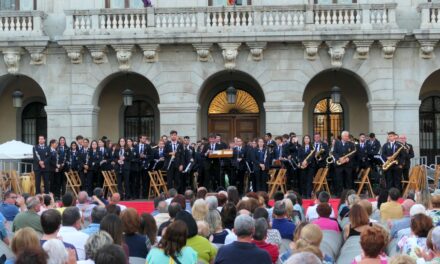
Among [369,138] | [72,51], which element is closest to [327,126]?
[369,138]

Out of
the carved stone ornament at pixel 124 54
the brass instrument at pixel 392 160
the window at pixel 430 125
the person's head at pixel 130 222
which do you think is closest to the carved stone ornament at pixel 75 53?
the carved stone ornament at pixel 124 54

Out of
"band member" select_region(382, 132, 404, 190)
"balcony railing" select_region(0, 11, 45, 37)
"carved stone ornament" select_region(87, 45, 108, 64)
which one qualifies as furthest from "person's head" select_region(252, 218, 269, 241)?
"balcony railing" select_region(0, 11, 45, 37)

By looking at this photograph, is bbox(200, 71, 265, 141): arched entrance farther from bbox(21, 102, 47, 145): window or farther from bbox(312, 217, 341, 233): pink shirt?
bbox(312, 217, 341, 233): pink shirt

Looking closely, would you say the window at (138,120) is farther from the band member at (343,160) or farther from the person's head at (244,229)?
the person's head at (244,229)

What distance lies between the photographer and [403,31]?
78.8ft

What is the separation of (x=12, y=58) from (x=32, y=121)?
3.95 m

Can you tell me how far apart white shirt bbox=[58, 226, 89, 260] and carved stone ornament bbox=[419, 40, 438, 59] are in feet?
57.9

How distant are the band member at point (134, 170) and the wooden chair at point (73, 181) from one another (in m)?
1.57

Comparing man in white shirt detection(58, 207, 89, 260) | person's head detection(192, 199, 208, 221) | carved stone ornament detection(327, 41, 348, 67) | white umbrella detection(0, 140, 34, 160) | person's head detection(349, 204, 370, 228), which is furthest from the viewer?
carved stone ornament detection(327, 41, 348, 67)

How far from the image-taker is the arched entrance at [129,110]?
27.4 meters

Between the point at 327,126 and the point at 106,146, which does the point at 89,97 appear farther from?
the point at 327,126

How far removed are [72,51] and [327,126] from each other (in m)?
9.46

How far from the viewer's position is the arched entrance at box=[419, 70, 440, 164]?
88.7 ft

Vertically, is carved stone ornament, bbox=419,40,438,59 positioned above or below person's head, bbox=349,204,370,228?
above
